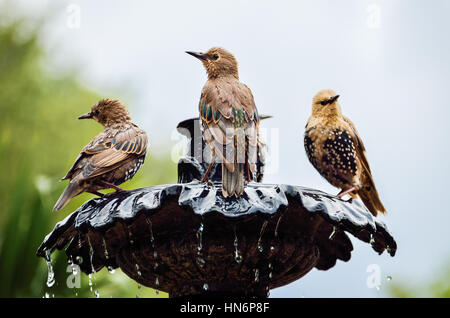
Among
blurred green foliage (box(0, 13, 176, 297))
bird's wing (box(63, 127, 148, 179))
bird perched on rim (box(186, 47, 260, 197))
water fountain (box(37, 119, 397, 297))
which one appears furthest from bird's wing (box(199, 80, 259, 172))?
blurred green foliage (box(0, 13, 176, 297))

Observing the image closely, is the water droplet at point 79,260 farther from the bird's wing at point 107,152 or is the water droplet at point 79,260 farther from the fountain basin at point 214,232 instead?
the bird's wing at point 107,152

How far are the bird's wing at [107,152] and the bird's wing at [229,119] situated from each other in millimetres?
448

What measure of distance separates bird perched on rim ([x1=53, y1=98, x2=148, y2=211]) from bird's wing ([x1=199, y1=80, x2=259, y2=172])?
0.46m

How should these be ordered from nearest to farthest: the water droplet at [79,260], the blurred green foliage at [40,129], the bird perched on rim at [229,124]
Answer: the bird perched on rim at [229,124]
the water droplet at [79,260]
the blurred green foliage at [40,129]

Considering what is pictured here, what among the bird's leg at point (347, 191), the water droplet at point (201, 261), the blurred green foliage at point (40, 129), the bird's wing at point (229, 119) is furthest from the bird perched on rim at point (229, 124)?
the blurred green foliage at point (40, 129)

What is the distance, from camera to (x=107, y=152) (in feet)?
11.0

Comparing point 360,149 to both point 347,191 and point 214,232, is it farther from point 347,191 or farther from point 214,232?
point 214,232

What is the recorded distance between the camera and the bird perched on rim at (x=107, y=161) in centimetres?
323

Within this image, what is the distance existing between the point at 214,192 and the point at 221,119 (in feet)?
1.67

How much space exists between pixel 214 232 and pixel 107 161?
0.73 metres

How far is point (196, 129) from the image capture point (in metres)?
3.73

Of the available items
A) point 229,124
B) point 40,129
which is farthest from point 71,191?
point 40,129
